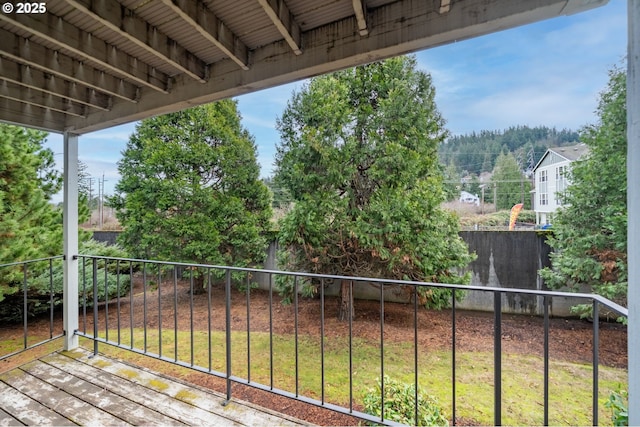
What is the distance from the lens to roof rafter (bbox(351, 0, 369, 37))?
1272 millimetres

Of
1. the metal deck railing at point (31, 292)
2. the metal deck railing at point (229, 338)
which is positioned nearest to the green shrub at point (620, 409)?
the metal deck railing at point (229, 338)

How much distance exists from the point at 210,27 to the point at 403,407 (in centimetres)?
254

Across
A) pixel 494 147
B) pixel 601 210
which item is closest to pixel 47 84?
pixel 601 210

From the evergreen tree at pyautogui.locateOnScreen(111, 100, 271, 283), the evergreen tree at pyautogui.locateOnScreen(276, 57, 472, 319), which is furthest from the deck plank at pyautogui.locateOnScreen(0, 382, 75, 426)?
the evergreen tree at pyautogui.locateOnScreen(111, 100, 271, 283)

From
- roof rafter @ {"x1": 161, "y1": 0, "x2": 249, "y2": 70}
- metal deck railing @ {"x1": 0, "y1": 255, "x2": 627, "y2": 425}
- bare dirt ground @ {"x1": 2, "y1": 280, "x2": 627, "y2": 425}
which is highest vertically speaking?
roof rafter @ {"x1": 161, "y1": 0, "x2": 249, "y2": 70}

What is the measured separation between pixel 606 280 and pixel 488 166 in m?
11.3

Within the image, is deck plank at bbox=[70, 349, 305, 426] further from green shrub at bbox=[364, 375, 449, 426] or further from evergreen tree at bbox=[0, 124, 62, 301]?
evergreen tree at bbox=[0, 124, 62, 301]

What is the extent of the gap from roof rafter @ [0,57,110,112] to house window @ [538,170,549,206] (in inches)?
495

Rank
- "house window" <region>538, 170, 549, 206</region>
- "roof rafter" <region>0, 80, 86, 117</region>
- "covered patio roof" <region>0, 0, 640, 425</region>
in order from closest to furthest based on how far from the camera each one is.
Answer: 1. "covered patio roof" <region>0, 0, 640, 425</region>
2. "roof rafter" <region>0, 80, 86, 117</region>
3. "house window" <region>538, 170, 549, 206</region>

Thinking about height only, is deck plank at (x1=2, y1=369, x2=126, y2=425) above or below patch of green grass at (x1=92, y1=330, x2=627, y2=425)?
above

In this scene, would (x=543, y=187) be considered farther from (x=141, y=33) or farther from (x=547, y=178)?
(x=141, y=33)

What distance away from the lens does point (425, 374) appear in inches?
133

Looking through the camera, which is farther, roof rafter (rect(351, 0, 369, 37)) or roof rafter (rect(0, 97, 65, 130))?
roof rafter (rect(0, 97, 65, 130))

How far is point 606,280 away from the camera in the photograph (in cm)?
431
